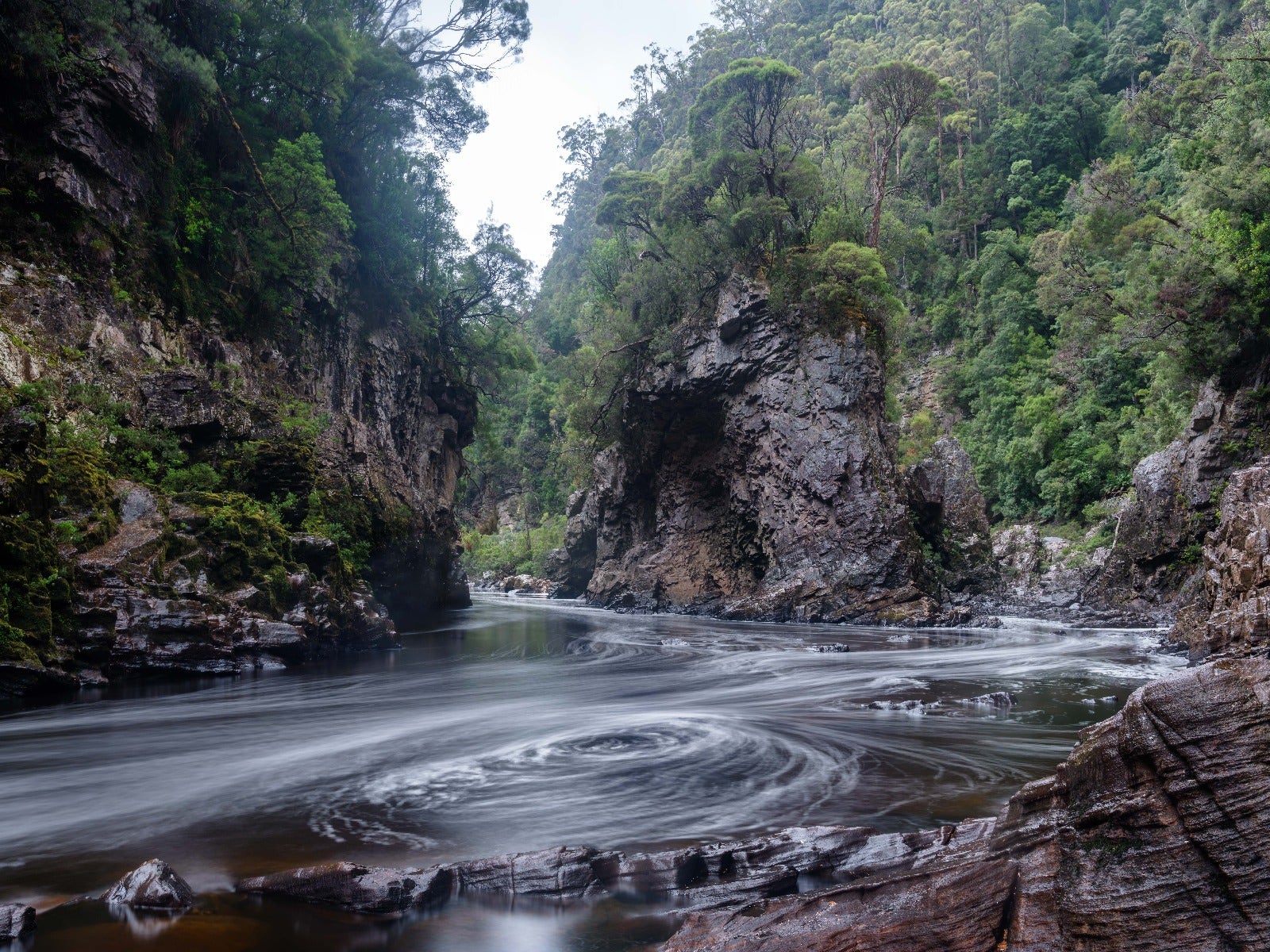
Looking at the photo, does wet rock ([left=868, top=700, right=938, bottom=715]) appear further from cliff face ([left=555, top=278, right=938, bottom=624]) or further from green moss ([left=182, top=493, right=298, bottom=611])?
cliff face ([left=555, top=278, right=938, bottom=624])

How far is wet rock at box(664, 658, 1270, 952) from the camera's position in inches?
Result: 101

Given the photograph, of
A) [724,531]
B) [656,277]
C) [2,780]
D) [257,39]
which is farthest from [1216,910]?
[656,277]

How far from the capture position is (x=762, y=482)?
2678 centimetres

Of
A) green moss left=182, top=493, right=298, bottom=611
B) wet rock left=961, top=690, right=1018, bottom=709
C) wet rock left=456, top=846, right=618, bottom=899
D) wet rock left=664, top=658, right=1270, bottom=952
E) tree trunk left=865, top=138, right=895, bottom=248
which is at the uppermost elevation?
tree trunk left=865, top=138, right=895, bottom=248

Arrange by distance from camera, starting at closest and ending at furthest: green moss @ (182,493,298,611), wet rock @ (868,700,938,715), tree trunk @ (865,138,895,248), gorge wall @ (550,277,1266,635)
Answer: wet rock @ (868,700,938,715), green moss @ (182,493,298,611), gorge wall @ (550,277,1266,635), tree trunk @ (865,138,895,248)

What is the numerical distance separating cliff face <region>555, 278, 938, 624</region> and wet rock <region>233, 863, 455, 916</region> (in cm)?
2013

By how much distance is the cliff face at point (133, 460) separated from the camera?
1062cm

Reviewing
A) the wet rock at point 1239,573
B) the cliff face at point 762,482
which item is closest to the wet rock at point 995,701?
the wet rock at point 1239,573

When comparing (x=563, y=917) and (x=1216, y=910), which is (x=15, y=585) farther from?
(x=1216, y=910)

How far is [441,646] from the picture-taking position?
18797 mm

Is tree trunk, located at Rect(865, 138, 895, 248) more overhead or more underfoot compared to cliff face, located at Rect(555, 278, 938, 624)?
more overhead

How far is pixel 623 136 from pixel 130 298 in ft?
260

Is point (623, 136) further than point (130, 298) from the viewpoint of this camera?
Yes

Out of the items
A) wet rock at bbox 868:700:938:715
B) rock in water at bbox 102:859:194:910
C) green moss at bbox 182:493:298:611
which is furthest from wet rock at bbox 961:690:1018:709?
green moss at bbox 182:493:298:611
